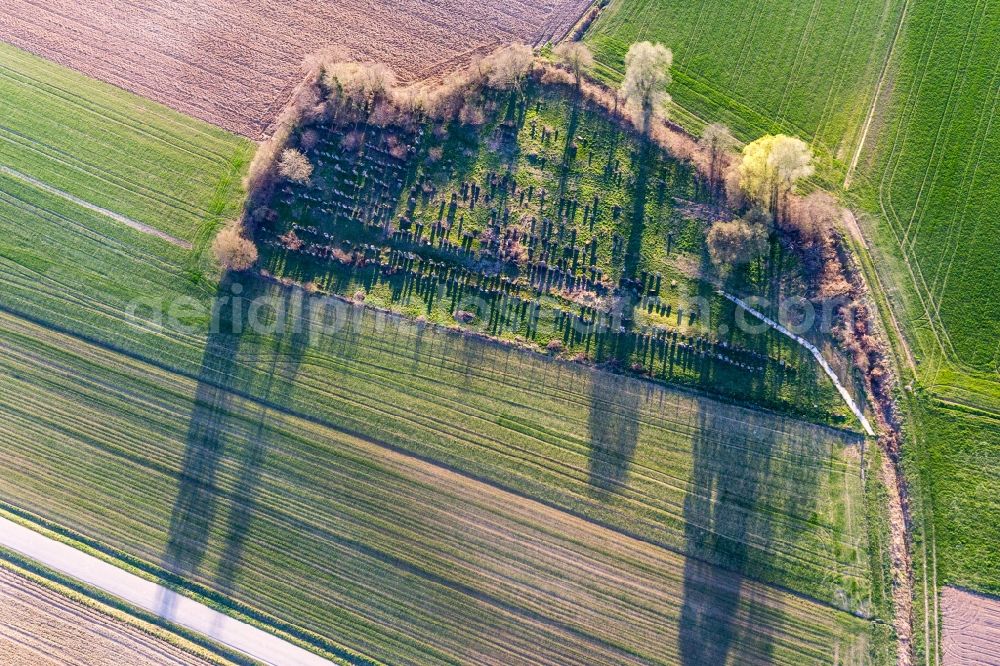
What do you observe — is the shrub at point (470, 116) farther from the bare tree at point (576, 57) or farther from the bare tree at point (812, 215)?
the bare tree at point (812, 215)

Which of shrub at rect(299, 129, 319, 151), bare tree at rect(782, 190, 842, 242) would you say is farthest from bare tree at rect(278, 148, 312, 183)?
bare tree at rect(782, 190, 842, 242)

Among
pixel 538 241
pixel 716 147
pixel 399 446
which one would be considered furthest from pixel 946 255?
pixel 399 446

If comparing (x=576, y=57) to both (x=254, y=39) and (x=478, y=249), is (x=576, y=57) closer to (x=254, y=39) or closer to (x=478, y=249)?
(x=478, y=249)

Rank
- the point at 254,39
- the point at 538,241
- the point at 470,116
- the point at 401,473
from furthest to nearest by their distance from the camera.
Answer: the point at 254,39
the point at 470,116
the point at 538,241
the point at 401,473

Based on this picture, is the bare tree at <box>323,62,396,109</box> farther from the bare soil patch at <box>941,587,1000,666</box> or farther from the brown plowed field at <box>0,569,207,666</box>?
the bare soil patch at <box>941,587,1000,666</box>

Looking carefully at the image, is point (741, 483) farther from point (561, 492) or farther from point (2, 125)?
point (2, 125)

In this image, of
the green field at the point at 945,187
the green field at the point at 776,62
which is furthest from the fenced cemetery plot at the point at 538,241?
the green field at the point at 945,187
